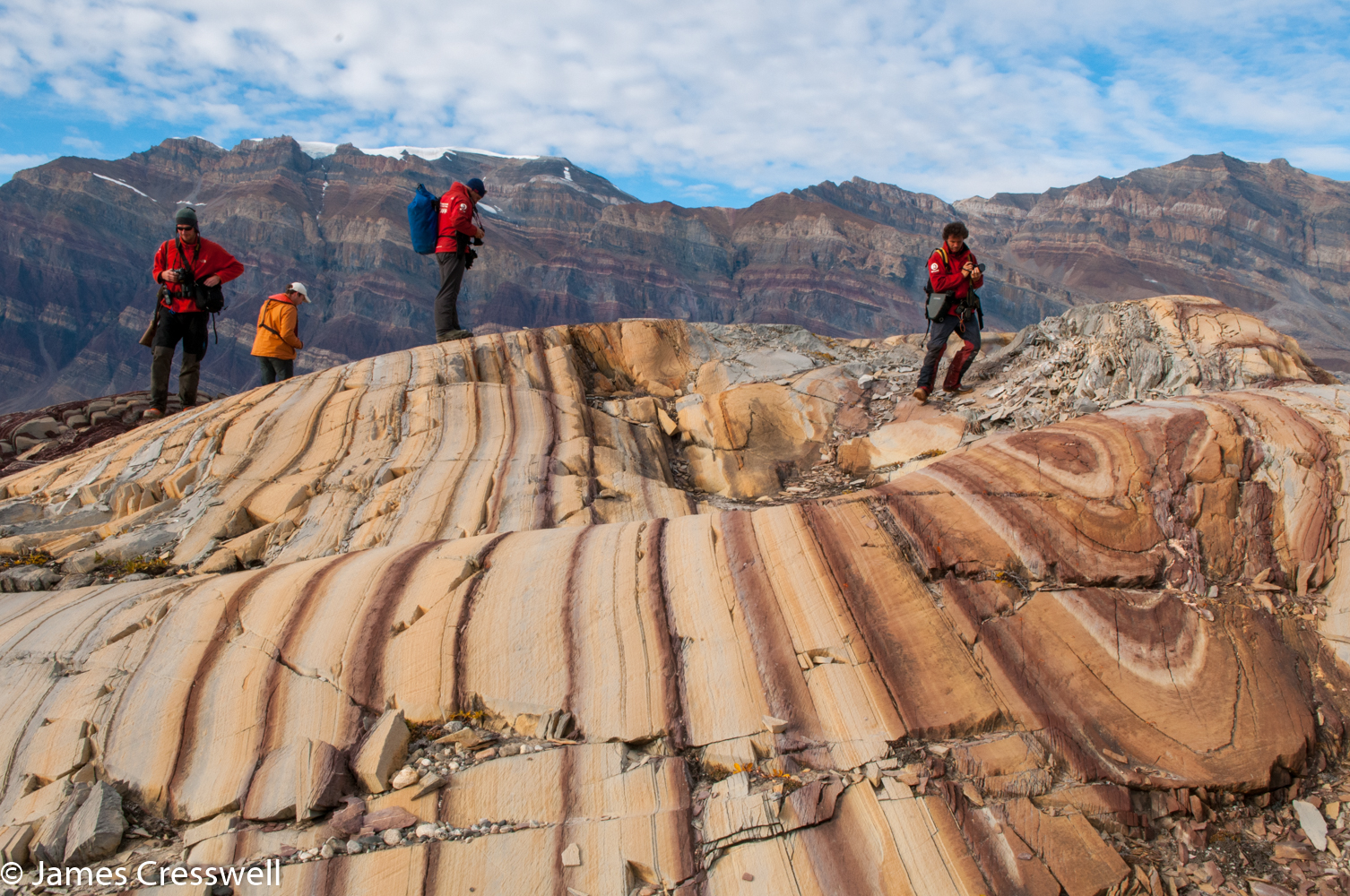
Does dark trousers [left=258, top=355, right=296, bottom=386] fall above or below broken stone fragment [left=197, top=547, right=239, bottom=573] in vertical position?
above

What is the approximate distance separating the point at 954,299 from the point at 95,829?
9398mm

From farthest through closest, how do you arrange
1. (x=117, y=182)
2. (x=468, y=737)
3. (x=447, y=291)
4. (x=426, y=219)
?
1. (x=117, y=182)
2. (x=447, y=291)
3. (x=426, y=219)
4. (x=468, y=737)

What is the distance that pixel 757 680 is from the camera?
4102 mm

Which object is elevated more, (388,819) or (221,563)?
(221,563)

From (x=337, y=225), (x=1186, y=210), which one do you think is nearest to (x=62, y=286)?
(x=337, y=225)

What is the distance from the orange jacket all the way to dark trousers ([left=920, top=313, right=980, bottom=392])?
9338 mm

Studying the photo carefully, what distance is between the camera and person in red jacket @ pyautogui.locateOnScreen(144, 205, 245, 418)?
9.85 metres

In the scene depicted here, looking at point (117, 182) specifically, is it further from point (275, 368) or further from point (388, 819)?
point (388, 819)

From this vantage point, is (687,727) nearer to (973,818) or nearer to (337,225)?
(973,818)

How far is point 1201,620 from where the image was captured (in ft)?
14.5

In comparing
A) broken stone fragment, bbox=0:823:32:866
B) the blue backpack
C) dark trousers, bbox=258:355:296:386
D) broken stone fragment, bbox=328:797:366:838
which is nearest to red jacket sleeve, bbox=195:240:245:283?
dark trousers, bbox=258:355:296:386

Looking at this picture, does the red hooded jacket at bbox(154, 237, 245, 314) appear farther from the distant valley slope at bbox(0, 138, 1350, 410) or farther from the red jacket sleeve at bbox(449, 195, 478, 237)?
the distant valley slope at bbox(0, 138, 1350, 410)

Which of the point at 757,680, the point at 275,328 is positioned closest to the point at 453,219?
the point at 275,328

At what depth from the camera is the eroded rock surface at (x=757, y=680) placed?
3381 millimetres
